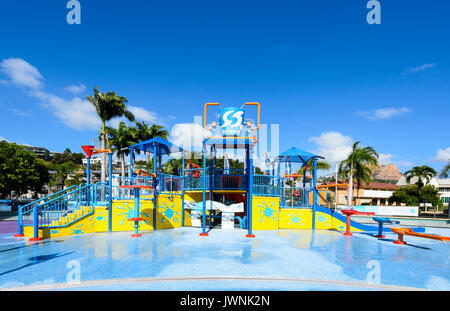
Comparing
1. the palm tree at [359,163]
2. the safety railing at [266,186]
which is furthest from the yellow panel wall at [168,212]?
the palm tree at [359,163]

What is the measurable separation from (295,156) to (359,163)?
69.1 feet

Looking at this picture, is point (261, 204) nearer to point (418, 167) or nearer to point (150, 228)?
point (150, 228)

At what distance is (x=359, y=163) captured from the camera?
110 ft

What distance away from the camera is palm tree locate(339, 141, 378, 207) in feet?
108

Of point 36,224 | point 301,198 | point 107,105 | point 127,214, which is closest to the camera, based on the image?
point 36,224

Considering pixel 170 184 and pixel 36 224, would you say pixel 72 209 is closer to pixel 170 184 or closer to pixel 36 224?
pixel 36 224

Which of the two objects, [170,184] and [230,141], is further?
[170,184]

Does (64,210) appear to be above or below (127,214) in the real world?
above

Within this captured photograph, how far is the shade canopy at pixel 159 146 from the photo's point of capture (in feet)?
48.2

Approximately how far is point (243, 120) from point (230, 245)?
7.04 meters

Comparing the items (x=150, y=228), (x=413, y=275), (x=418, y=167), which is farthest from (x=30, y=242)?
(x=418, y=167)

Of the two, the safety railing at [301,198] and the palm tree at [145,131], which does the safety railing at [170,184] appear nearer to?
the safety railing at [301,198]

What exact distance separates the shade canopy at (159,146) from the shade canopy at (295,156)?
786 cm

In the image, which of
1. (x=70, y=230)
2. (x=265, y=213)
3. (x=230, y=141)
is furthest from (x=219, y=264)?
(x=70, y=230)
